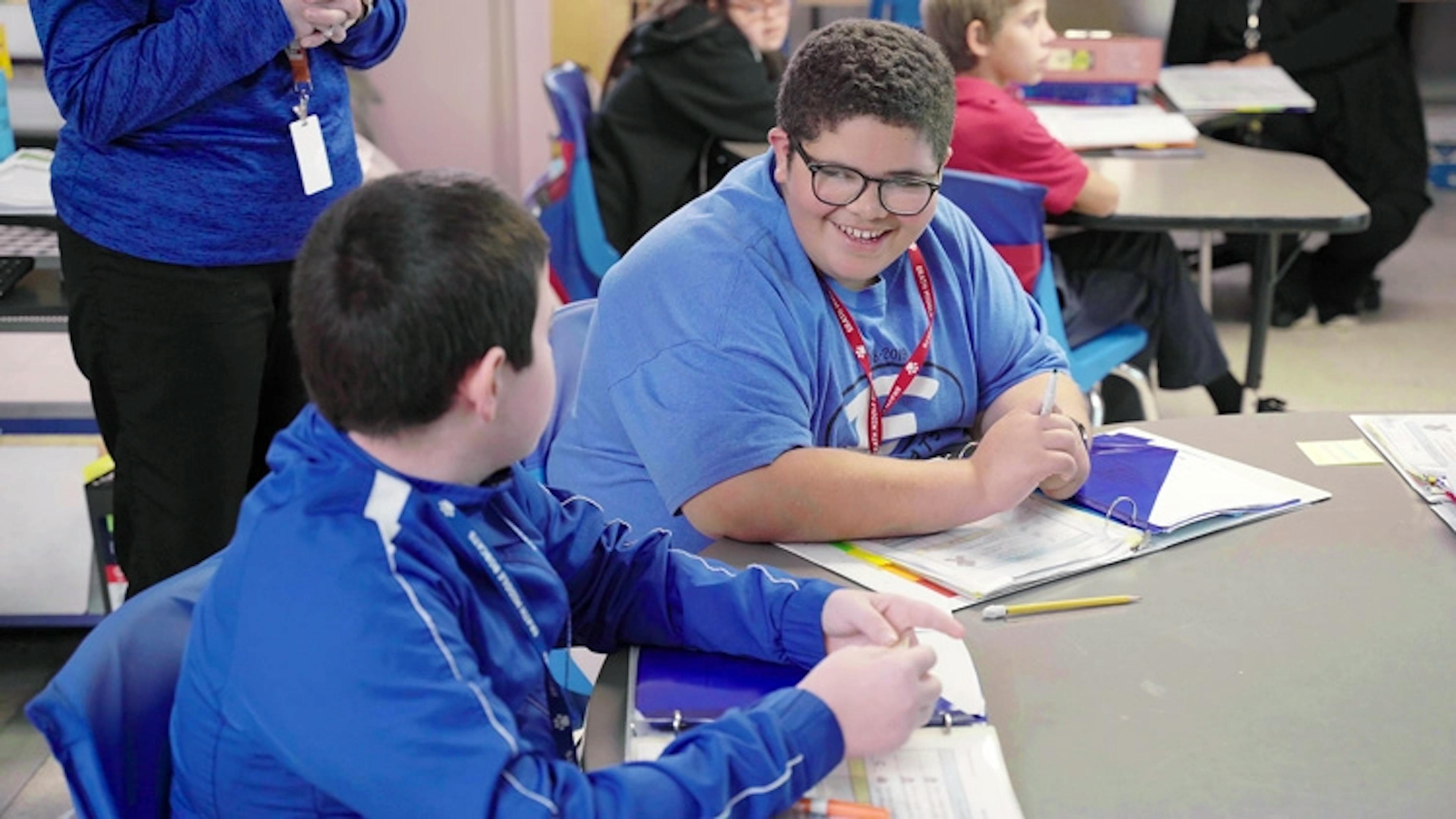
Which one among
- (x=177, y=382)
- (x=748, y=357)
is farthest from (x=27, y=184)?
(x=748, y=357)

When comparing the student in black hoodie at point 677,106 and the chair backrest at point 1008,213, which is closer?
the chair backrest at point 1008,213

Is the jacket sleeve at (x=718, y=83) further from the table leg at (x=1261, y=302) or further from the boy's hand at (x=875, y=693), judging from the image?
the boy's hand at (x=875, y=693)

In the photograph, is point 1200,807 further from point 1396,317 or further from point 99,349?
point 1396,317

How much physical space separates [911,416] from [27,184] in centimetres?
168

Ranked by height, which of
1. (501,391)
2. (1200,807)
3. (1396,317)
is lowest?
(1396,317)

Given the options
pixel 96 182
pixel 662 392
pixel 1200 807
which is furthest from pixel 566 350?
pixel 1200 807

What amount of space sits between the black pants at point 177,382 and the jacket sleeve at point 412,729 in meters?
1.05

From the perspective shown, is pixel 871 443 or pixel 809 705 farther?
pixel 871 443

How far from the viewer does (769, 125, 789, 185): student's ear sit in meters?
1.62

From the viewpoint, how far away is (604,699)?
3.94 ft

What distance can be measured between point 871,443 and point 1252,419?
0.52 m

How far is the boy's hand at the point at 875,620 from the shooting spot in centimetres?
120

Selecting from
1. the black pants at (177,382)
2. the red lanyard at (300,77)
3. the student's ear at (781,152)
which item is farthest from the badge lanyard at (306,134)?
the student's ear at (781,152)

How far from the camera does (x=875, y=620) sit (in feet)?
3.95
